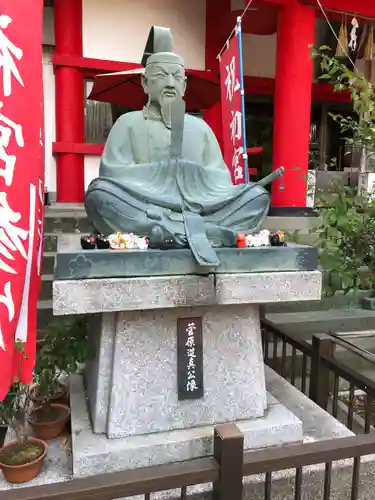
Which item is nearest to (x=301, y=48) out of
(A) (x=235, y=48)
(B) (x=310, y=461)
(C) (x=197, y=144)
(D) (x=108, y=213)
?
(A) (x=235, y=48)

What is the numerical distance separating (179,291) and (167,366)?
477 millimetres

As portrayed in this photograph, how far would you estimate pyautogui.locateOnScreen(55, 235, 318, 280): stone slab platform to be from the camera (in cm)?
214

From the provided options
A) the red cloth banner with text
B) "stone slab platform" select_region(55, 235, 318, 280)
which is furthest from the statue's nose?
the red cloth banner with text

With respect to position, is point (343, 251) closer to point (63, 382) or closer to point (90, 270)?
point (90, 270)

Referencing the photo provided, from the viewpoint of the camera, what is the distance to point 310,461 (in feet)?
6.28

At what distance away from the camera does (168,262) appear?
7.44 feet

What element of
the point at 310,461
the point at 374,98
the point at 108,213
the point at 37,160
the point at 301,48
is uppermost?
the point at 301,48

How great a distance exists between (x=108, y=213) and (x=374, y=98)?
199 centimetres

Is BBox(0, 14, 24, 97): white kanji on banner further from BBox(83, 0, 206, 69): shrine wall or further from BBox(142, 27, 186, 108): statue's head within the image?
BBox(83, 0, 206, 69): shrine wall

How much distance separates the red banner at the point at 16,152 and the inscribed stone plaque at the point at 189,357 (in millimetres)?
854

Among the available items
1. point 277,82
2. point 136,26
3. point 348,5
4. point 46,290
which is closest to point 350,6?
point 348,5

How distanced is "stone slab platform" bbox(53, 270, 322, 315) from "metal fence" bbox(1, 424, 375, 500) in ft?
2.16

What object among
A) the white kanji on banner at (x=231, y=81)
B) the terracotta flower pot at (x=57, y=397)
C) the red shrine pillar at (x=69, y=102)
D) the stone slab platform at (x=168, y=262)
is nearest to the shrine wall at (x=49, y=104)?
the red shrine pillar at (x=69, y=102)

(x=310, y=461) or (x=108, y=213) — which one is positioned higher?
(x=108, y=213)
